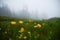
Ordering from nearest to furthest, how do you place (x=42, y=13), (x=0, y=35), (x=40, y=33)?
(x=0, y=35) → (x=40, y=33) → (x=42, y=13)

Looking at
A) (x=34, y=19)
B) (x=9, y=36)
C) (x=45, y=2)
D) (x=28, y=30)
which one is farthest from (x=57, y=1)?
(x=9, y=36)

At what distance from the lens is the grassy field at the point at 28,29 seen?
5.19 ft

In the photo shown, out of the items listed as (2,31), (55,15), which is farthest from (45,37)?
(2,31)

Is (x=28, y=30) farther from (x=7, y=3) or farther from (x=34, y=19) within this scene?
(x=7, y=3)

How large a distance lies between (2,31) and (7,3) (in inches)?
12.3

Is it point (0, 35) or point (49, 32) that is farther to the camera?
point (49, 32)

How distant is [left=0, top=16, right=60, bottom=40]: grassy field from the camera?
5.19 ft

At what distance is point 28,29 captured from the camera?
64.5 inches

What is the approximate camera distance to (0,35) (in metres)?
1.56

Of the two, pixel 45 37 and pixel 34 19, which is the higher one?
pixel 34 19

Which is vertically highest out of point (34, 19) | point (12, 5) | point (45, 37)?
point (12, 5)

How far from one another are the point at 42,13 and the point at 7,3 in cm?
40

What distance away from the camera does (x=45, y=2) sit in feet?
6.05

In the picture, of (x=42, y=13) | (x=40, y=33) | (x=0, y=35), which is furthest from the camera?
(x=42, y=13)
